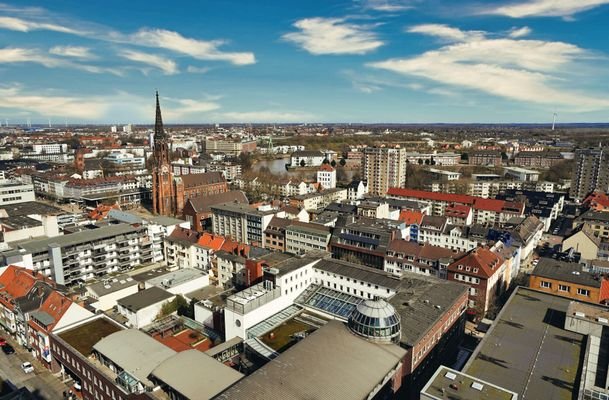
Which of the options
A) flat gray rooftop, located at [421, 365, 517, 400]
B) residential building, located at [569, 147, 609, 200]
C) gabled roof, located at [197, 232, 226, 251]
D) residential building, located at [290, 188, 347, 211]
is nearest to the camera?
flat gray rooftop, located at [421, 365, 517, 400]

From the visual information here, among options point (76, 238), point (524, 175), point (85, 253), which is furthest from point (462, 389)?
point (524, 175)

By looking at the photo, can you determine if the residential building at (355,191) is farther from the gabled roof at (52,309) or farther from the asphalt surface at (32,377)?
the asphalt surface at (32,377)

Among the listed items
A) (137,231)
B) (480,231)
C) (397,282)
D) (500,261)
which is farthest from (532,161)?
(137,231)

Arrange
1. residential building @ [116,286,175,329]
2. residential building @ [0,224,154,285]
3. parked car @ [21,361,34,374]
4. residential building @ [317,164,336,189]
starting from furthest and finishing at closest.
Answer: residential building @ [317,164,336,189] < residential building @ [0,224,154,285] < residential building @ [116,286,175,329] < parked car @ [21,361,34,374]

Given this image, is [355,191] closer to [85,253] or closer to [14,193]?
[85,253]

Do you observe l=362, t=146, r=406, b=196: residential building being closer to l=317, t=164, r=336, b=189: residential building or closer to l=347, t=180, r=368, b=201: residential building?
l=317, t=164, r=336, b=189: residential building

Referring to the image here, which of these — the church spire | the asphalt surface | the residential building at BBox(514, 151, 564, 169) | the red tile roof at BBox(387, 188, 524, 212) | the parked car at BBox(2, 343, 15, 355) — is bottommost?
the asphalt surface

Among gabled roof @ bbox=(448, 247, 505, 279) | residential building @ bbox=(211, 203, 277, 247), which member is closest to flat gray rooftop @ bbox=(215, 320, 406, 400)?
gabled roof @ bbox=(448, 247, 505, 279)

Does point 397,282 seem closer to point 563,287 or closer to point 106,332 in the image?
point 563,287
